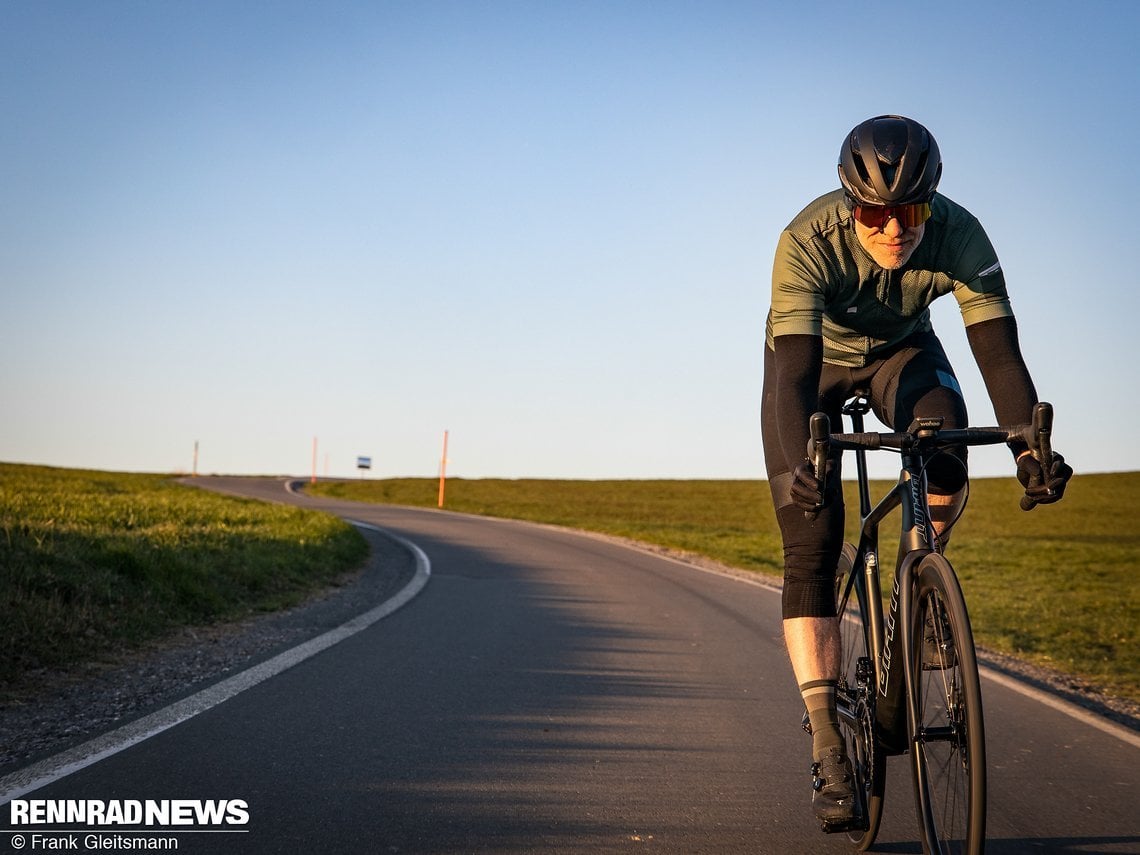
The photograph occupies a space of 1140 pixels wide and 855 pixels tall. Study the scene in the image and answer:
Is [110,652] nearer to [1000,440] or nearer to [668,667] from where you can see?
[668,667]

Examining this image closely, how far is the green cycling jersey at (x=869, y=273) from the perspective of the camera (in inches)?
130

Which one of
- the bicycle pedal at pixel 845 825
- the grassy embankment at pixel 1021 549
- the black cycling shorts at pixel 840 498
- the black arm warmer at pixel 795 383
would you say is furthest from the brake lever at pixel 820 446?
the grassy embankment at pixel 1021 549

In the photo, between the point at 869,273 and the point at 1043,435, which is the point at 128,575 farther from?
the point at 1043,435

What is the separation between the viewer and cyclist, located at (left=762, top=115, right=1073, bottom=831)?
120 inches

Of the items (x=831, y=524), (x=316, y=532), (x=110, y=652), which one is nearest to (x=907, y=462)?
(x=831, y=524)

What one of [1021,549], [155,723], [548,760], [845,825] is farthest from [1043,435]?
[1021,549]

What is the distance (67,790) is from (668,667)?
12.9 ft

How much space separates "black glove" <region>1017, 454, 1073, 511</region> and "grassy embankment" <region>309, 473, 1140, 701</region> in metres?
5.06

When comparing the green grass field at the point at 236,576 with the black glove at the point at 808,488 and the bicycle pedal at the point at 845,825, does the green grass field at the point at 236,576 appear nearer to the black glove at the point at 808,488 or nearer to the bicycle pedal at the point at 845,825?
the bicycle pedal at the point at 845,825

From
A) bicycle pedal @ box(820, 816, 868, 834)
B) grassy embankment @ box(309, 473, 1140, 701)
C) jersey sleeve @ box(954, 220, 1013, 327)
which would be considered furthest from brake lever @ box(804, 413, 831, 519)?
grassy embankment @ box(309, 473, 1140, 701)

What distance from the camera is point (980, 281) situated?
3324mm

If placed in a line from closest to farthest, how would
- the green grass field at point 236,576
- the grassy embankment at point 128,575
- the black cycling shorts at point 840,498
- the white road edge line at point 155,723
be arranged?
the black cycling shorts at point 840,498 < the white road edge line at point 155,723 < the grassy embankment at point 128,575 < the green grass field at point 236,576

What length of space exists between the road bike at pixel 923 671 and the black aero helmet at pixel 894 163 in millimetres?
687

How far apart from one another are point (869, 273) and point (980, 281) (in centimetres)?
34
